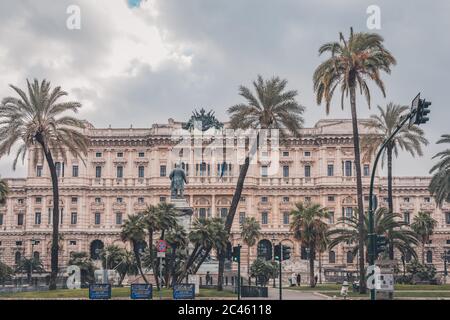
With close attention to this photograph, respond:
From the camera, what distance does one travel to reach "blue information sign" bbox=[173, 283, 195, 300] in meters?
33.1

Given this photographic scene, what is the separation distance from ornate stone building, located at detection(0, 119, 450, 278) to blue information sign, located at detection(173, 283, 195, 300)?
2201 inches

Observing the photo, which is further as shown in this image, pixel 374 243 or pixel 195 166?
pixel 195 166

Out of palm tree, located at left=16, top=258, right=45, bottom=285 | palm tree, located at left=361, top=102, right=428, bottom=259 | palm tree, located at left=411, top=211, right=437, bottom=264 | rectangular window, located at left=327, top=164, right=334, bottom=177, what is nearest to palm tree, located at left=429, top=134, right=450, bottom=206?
palm tree, located at left=361, top=102, right=428, bottom=259

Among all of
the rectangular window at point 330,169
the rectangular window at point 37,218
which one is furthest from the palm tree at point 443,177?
the rectangular window at point 37,218

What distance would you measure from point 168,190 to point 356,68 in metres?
51.4

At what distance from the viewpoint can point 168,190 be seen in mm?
91688

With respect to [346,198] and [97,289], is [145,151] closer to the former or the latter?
[346,198]

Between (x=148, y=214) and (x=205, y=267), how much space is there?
16.6 m

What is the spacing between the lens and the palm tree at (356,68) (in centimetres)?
4397

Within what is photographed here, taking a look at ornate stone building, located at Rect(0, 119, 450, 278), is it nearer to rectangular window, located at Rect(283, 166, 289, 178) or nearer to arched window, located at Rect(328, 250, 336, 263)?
rectangular window, located at Rect(283, 166, 289, 178)

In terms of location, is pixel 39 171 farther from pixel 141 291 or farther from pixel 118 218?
pixel 141 291

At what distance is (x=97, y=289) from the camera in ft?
112

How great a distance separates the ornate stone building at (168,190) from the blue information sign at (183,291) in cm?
5591

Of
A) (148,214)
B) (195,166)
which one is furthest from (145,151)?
(148,214)
